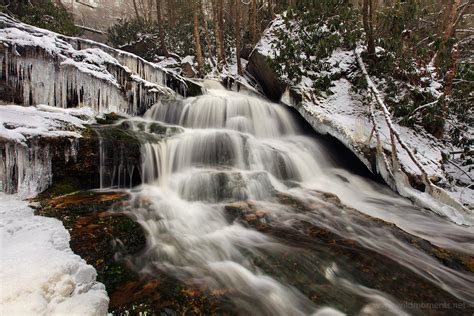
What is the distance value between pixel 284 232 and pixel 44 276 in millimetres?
2898

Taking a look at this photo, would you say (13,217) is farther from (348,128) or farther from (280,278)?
(348,128)

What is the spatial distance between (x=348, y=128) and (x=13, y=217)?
7.14m

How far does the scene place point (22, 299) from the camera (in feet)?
6.20

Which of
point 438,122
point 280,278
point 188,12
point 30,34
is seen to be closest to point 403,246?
point 280,278

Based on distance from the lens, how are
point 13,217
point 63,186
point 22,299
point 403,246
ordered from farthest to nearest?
1. point 63,186
2. point 403,246
3. point 13,217
4. point 22,299

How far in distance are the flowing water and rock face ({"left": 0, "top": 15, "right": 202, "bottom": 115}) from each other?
1.73m

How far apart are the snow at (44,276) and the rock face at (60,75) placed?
11.9 ft

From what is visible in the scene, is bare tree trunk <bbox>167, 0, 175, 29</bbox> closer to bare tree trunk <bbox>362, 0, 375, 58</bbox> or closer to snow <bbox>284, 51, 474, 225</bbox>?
snow <bbox>284, 51, 474, 225</bbox>

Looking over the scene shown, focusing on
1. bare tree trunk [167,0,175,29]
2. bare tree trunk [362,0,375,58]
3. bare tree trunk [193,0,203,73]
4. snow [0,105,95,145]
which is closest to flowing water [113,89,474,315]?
snow [0,105,95,145]

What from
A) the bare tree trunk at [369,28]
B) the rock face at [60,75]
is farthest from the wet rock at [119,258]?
the bare tree trunk at [369,28]

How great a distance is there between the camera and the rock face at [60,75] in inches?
207

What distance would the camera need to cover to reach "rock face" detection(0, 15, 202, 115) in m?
5.25

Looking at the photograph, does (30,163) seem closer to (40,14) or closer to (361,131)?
(361,131)

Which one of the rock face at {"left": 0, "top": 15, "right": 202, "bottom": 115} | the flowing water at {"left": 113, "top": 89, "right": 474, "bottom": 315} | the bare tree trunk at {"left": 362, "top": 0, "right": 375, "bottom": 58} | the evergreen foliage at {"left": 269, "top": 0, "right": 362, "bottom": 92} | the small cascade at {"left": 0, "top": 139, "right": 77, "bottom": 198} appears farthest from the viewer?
the evergreen foliage at {"left": 269, "top": 0, "right": 362, "bottom": 92}
